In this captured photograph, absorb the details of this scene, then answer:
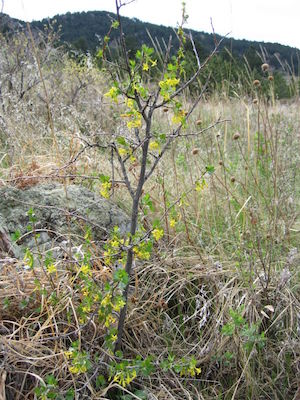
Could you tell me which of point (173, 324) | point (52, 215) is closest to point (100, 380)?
point (173, 324)

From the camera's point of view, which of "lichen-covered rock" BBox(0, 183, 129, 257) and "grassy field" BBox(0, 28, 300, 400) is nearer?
"grassy field" BBox(0, 28, 300, 400)

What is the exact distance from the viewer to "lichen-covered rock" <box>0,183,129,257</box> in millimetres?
2006

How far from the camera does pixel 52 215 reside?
2115mm

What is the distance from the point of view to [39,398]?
1379 mm

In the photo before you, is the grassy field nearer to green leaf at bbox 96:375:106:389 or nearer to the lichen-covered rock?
green leaf at bbox 96:375:106:389

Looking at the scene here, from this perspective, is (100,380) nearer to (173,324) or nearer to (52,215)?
(173,324)

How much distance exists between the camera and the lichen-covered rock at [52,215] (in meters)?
2.01

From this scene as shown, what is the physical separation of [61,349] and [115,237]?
502mm

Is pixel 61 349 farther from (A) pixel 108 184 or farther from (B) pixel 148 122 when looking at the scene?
(B) pixel 148 122

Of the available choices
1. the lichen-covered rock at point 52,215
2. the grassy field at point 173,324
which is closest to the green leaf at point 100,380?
the grassy field at point 173,324

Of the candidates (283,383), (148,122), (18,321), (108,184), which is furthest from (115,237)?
(283,383)


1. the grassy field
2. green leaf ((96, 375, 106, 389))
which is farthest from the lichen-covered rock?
green leaf ((96, 375, 106, 389))

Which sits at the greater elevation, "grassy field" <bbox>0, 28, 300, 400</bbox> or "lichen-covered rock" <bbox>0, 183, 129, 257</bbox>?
"lichen-covered rock" <bbox>0, 183, 129, 257</bbox>

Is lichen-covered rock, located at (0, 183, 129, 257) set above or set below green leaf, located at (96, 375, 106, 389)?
above
